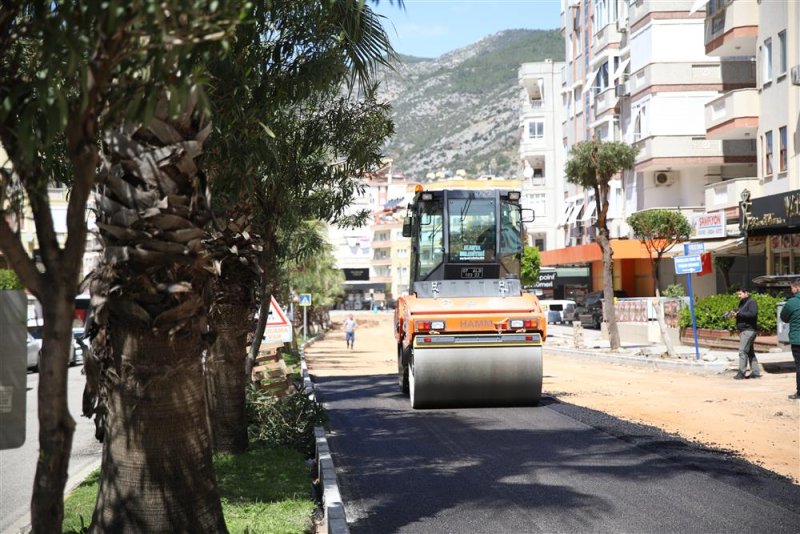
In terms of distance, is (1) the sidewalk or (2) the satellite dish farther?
(2) the satellite dish

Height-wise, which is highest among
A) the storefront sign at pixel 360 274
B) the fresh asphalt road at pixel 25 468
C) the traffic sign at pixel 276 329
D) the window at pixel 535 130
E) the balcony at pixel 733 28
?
the window at pixel 535 130

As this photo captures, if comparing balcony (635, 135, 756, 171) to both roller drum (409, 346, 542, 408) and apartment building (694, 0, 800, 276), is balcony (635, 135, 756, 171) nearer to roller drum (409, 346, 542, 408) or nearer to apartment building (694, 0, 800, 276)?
apartment building (694, 0, 800, 276)

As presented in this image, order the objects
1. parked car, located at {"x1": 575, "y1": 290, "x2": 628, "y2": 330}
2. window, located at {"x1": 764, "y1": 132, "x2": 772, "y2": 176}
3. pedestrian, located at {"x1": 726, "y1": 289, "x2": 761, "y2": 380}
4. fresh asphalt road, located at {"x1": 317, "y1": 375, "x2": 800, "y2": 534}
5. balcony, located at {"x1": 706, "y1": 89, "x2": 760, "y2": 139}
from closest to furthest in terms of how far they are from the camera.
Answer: fresh asphalt road, located at {"x1": 317, "y1": 375, "x2": 800, "y2": 534}, pedestrian, located at {"x1": 726, "y1": 289, "x2": 761, "y2": 380}, window, located at {"x1": 764, "y1": 132, "x2": 772, "y2": 176}, balcony, located at {"x1": 706, "y1": 89, "x2": 760, "y2": 139}, parked car, located at {"x1": 575, "y1": 290, "x2": 628, "y2": 330}

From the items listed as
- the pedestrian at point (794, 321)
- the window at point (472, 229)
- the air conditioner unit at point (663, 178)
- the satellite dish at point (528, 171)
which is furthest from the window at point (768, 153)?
the satellite dish at point (528, 171)

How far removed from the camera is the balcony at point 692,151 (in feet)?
142

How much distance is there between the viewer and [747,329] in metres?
21.3

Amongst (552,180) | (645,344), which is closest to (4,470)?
(645,344)

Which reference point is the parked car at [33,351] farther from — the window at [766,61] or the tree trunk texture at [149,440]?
the tree trunk texture at [149,440]

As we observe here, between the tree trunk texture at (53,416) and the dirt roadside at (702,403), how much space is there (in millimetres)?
7706

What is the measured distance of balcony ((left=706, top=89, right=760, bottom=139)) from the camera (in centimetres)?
3638

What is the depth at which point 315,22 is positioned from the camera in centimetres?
1130

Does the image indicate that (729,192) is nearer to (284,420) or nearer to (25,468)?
(284,420)

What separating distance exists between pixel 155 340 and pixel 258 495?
3.63 m

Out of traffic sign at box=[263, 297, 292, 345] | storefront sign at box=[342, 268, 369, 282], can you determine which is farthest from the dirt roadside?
storefront sign at box=[342, 268, 369, 282]
